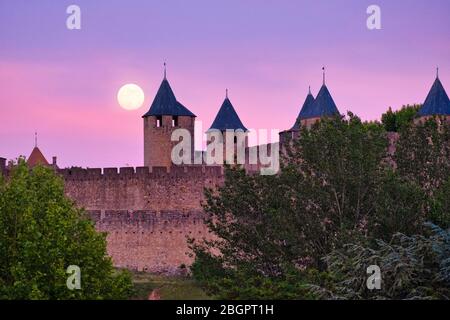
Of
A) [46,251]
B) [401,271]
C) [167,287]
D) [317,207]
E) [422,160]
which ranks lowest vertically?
[167,287]

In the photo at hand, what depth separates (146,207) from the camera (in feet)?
189

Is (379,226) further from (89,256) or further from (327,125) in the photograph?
(89,256)

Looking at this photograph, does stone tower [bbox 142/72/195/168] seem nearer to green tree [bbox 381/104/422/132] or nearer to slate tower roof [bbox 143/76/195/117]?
slate tower roof [bbox 143/76/195/117]

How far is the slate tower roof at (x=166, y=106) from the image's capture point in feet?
218

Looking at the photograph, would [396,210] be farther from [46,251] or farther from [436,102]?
[436,102]

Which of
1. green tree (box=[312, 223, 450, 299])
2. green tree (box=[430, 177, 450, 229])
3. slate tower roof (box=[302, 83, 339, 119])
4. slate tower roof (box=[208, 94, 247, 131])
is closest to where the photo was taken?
green tree (box=[312, 223, 450, 299])

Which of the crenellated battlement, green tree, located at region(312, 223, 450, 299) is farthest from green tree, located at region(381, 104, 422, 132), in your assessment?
green tree, located at region(312, 223, 450, 299)

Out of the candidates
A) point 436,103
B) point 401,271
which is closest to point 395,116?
point 436,103

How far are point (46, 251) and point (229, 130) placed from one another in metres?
33.0

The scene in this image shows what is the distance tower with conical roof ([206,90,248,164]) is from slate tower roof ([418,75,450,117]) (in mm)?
8925

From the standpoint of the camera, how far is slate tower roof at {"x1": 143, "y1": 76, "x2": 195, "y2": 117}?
66500 mm

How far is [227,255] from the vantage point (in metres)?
41.9

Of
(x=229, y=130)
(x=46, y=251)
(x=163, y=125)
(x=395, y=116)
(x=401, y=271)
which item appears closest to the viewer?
(x=401, y=271)

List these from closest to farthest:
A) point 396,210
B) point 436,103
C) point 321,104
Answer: point 396,210
point 436,103
point 321,104
